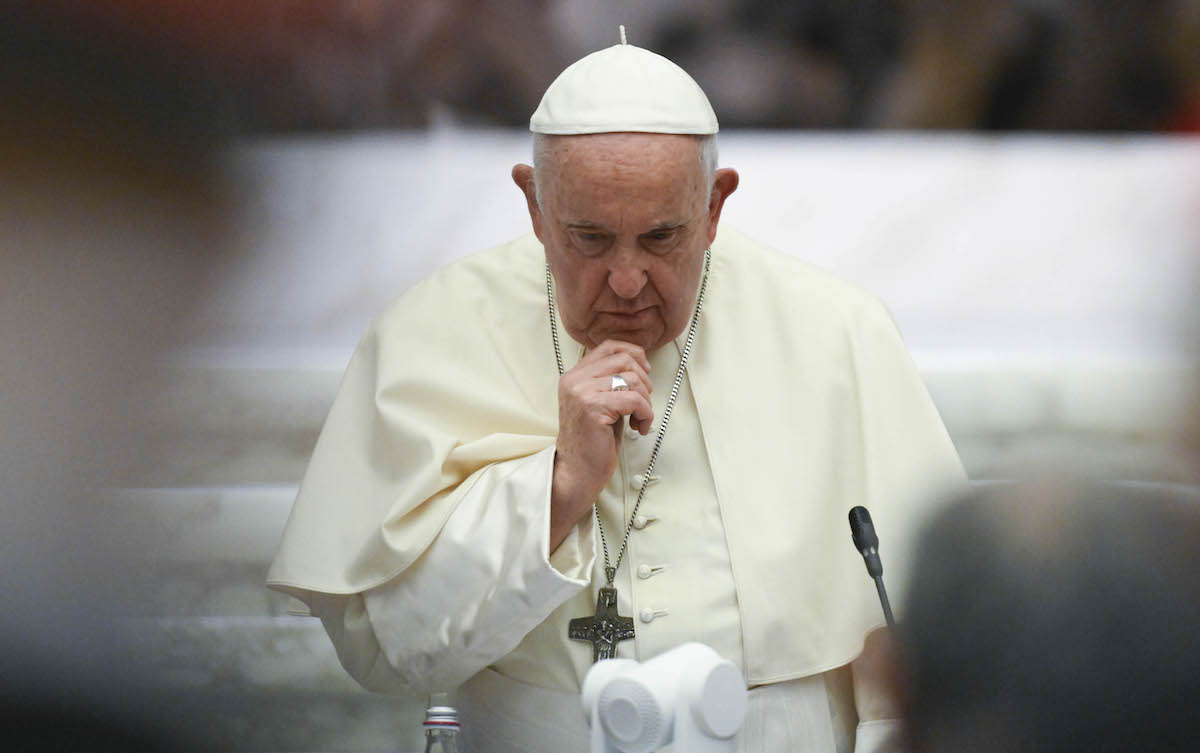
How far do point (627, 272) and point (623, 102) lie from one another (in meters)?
0.28

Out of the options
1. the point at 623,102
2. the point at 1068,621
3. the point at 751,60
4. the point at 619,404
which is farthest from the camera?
the point at 751,60

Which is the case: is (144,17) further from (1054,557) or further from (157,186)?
(1054,557)

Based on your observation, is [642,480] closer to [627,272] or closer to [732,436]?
[732,436]

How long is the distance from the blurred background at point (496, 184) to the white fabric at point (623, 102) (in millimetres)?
2076

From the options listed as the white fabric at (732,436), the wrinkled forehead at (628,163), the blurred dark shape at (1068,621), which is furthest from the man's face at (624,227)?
the blurred dark shape at (1068,621)

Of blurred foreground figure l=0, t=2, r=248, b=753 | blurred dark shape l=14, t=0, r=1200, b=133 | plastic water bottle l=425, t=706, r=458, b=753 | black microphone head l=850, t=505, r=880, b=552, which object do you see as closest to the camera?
plastic water bottle l=425, t=706, r=458, b=753

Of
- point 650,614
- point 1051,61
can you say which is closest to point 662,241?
point 650,614

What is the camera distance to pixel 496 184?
214 inches

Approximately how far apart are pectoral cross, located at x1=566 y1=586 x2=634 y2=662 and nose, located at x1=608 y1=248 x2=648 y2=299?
50 centimetres

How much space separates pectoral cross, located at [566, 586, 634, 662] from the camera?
9.10 feet

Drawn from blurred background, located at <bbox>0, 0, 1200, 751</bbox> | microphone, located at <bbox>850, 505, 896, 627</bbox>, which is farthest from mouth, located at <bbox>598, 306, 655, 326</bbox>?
blurred background, located at <bbox>0, 0, 1200, 751</bbox>

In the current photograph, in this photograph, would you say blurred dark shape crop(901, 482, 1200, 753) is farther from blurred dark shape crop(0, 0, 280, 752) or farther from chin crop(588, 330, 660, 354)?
blurred dark shape crop(0, 0, 280, 752)

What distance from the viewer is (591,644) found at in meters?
2.79

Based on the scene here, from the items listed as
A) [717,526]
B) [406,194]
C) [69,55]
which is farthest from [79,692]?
[406,194]
